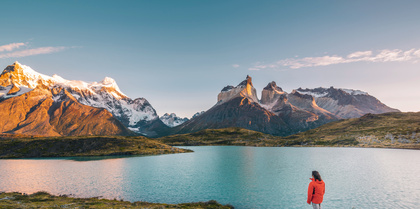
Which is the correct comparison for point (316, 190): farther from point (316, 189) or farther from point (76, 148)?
point (76, 148)

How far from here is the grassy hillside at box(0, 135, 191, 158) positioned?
164 metres

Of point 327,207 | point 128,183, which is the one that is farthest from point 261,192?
point 128,183

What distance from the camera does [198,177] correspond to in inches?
2817

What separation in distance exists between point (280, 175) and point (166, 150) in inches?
4920

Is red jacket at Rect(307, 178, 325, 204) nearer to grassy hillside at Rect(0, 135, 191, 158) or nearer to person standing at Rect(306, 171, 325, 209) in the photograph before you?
person standing at Rect(306, 171, 325, 209)

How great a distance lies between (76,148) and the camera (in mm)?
172750

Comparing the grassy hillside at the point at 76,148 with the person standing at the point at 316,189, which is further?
the grassy hillside at the point at 76,148

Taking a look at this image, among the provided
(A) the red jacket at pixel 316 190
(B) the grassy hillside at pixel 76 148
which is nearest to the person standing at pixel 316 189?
(A) the red jacket at pixel 316 190

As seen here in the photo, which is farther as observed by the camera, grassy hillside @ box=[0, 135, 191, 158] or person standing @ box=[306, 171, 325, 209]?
grassy hillside @ box=[0, 135, 191, 158]

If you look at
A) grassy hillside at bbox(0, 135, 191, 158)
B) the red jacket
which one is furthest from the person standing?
grassy hillside at bbox(0, 135, 191, 158)

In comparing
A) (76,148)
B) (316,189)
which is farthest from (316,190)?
(76,148)

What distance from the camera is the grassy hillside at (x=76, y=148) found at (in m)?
164

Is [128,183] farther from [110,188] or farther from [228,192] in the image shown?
[228,192]

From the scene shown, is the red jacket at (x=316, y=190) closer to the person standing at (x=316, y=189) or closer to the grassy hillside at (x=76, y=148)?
the person standing at (x=316, y=189)
